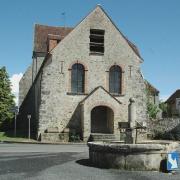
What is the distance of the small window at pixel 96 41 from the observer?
3400 centimetres

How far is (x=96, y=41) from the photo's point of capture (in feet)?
112

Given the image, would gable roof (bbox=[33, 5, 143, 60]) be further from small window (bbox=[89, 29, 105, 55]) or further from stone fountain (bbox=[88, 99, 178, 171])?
stone fountain (bbox=[88, 99, 178, 171])

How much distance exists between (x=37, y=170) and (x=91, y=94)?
19596 mm

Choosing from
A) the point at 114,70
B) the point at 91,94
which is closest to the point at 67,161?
the point at 91,94

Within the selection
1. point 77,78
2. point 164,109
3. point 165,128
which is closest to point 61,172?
point 77,78

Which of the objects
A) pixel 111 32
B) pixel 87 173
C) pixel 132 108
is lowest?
pixel 87 173

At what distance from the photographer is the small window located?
34.0m

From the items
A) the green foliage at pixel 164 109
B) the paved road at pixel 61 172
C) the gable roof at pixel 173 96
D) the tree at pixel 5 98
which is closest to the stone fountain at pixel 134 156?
the paved road at pixel 61 172

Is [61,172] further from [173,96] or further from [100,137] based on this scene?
[173,96]

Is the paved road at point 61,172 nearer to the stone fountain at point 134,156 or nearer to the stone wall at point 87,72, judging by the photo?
the stone fountain at point 134,156

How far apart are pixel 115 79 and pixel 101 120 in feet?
12.1

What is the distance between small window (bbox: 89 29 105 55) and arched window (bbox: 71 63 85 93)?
1.75 meters

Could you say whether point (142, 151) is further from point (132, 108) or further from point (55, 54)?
point (55, 54)

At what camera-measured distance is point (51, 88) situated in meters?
32.5
